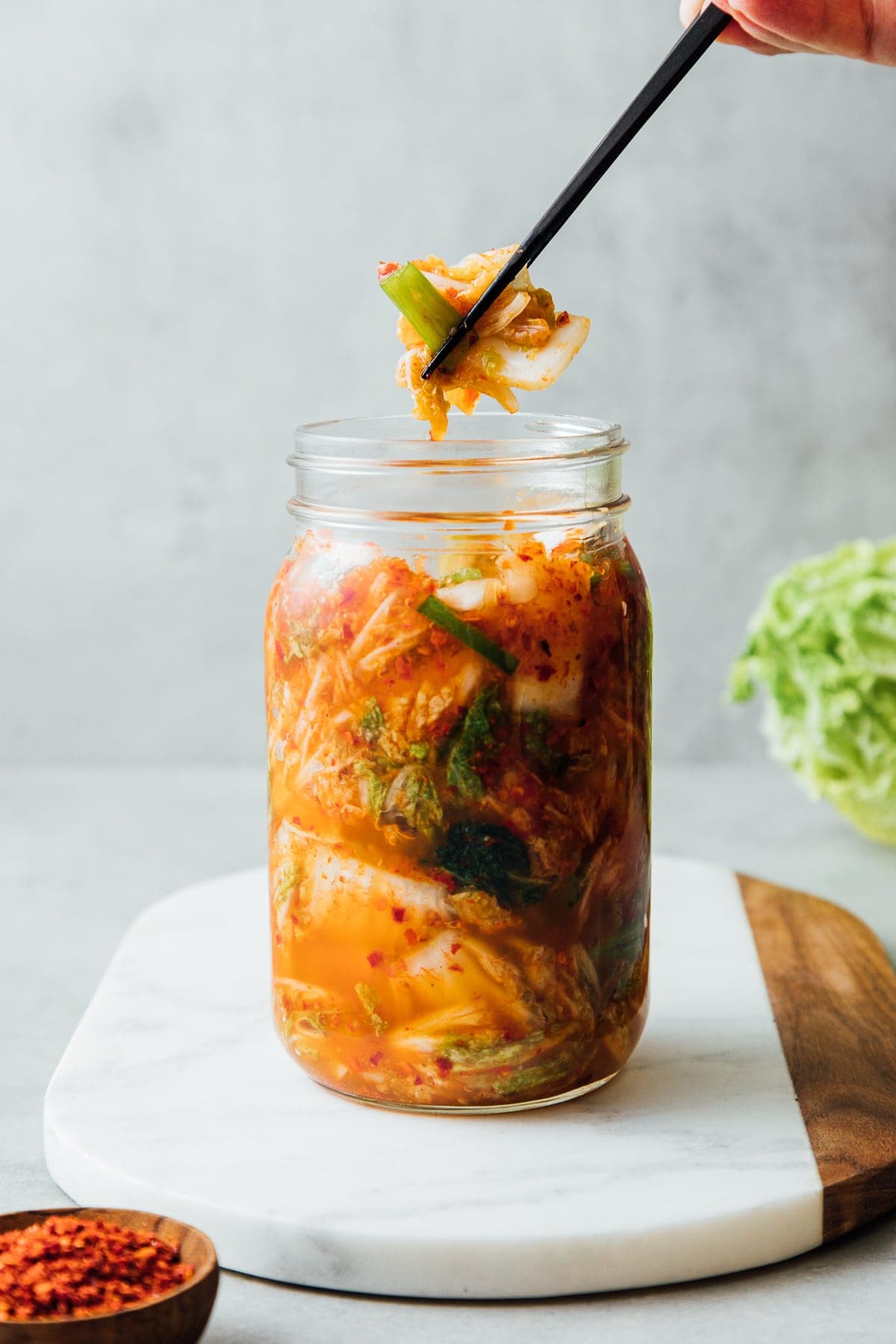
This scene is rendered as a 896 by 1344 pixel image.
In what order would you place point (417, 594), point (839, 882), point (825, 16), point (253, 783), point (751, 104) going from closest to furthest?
point (417, 594) → point (825, 16) → point (839, 882) → point (751, 104) → point (253, 783)

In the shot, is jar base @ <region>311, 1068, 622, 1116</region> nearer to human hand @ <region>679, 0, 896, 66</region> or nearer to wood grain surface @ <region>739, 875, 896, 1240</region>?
wood grain surface @ <region>739, 875, 896, 1240</region>

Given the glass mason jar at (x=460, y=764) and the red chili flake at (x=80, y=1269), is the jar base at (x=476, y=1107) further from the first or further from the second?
the red chili flake at (x=80, y=1269)

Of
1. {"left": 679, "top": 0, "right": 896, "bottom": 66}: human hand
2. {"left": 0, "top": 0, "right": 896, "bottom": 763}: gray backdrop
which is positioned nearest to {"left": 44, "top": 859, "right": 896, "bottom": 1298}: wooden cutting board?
{"left": 679, "top": 0, "right": 896, "bottom": 66}: human hand

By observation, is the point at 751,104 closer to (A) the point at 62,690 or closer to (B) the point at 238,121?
(B) the point at 238,121

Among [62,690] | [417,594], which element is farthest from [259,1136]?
[62,690]

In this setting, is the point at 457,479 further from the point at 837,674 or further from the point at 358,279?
the point at 358,279

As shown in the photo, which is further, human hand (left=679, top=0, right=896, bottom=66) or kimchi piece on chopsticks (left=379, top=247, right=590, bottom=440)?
human hand (left=679, top=0, right=896, bottom=66)
